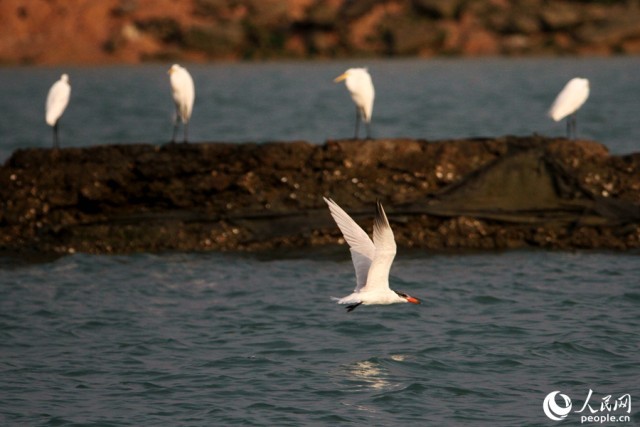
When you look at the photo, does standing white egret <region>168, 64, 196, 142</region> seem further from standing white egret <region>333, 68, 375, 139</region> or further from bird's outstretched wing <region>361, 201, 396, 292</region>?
bird's outstretched wing <region>361, 201, 396, 292</region>

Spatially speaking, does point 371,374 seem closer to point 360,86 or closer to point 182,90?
point 360,86

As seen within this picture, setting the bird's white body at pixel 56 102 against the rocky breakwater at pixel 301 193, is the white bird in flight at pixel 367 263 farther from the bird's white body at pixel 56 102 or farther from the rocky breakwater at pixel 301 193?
the bird's white body at pixel 56 102

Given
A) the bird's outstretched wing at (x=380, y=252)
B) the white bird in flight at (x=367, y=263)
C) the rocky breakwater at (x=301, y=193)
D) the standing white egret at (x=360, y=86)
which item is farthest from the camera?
the standing white egret at (x=360, y=86)

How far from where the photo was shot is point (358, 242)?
32.8 ft

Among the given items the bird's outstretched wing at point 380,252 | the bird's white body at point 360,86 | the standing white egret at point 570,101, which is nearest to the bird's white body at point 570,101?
the standing white egret at point 570,101

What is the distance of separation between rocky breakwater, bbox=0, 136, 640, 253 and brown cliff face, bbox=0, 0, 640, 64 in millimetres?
38088

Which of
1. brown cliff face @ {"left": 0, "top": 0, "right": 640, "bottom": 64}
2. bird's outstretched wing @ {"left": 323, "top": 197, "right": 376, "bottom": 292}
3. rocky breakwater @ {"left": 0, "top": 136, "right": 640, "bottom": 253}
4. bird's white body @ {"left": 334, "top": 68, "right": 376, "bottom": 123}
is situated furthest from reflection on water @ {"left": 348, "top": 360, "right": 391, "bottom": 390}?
brown cliff face @ {"left": 0, "top": 0, "right": 640, "bottom": 64}

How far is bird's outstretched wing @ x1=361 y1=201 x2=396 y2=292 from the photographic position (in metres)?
9.29

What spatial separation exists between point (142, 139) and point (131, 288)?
16.6 metres

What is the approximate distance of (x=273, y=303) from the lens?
1228 cm

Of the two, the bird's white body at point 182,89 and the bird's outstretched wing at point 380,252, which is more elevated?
the bird's white body at point 182,89

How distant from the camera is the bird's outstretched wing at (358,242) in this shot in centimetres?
981

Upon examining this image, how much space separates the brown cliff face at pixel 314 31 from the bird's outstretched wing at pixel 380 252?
4232 centimetres

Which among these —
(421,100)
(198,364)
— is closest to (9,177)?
(198,364)
